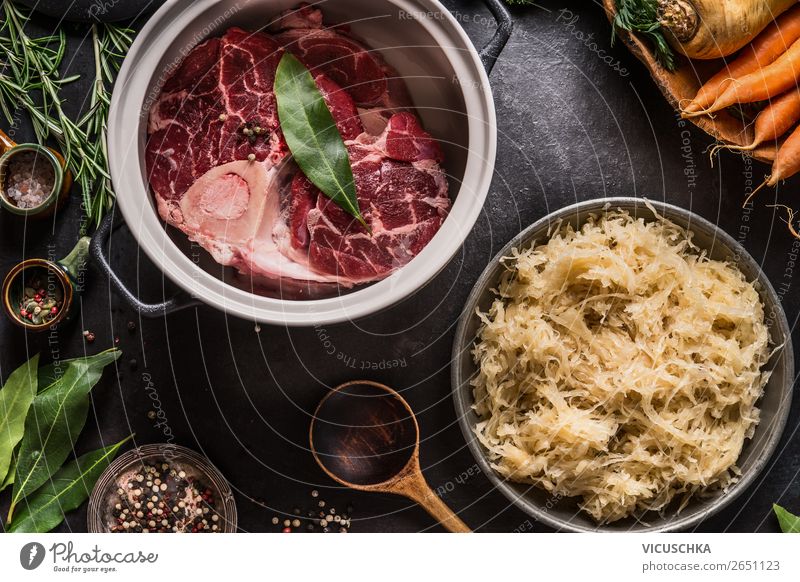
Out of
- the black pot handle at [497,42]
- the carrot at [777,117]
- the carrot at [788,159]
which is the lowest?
the carrot at [788,159]

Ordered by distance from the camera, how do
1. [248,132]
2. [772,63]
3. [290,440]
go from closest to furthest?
[248,132], [772,63], [290,440]

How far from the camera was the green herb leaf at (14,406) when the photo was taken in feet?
5.17

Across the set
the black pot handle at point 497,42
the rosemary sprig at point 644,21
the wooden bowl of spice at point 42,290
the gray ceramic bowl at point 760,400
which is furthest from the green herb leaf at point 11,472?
the rosemary sprig at point 644,21

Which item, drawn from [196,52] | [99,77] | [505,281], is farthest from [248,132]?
[505,281]

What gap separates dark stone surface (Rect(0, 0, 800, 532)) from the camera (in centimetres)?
165

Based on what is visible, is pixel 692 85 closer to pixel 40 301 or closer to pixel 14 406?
pixel 40 301

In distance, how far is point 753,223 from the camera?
65.8 inches

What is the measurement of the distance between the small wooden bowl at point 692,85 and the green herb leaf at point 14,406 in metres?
1.45

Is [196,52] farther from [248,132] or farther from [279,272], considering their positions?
[279,272]

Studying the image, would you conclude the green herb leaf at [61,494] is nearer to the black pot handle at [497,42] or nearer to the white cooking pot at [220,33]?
the white cooking pot at [220,33]

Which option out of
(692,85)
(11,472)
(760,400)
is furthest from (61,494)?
(692,85)

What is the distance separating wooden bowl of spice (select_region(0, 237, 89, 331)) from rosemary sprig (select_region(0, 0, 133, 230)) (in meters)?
0.12

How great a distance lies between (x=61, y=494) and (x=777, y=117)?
1737 millimetres

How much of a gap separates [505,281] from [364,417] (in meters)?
0.44
